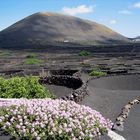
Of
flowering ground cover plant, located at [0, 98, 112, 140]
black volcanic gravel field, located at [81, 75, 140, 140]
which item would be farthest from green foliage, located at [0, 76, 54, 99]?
flowering ground cover plant, located at [0, 98, 112, 140]

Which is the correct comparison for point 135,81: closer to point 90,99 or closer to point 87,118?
point 90,99

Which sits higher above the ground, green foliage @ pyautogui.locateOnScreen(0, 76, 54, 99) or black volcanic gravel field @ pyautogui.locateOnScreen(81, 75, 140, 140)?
green foliage @ pyautogui.locateOnScreen(0, 76, 54, 99)

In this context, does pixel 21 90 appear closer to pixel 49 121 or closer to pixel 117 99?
pixel 117 99

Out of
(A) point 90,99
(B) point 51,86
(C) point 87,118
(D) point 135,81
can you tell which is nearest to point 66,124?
(C) point 87,118

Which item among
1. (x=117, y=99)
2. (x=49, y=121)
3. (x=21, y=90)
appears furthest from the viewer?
(x=117, y=99)

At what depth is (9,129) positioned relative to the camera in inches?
533

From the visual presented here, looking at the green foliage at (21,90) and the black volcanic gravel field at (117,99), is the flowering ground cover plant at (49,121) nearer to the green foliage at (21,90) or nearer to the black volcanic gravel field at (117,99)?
the black volcanic gravel field at (117,99)

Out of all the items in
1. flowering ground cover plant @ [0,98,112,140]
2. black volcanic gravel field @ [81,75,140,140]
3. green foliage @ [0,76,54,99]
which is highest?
flowering ground cover plant @ [0,98,112,140]

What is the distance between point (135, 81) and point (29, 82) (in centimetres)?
2051

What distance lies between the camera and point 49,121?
13930 millimetres

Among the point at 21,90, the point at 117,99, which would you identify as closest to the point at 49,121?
the point at 21,90

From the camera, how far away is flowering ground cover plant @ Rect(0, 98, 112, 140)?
1342 cm

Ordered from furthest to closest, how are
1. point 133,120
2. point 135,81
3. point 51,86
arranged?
point 135,81, point 51,86, point 133,120

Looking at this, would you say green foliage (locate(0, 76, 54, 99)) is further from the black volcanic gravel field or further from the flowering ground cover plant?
the flowering ground cover plant
